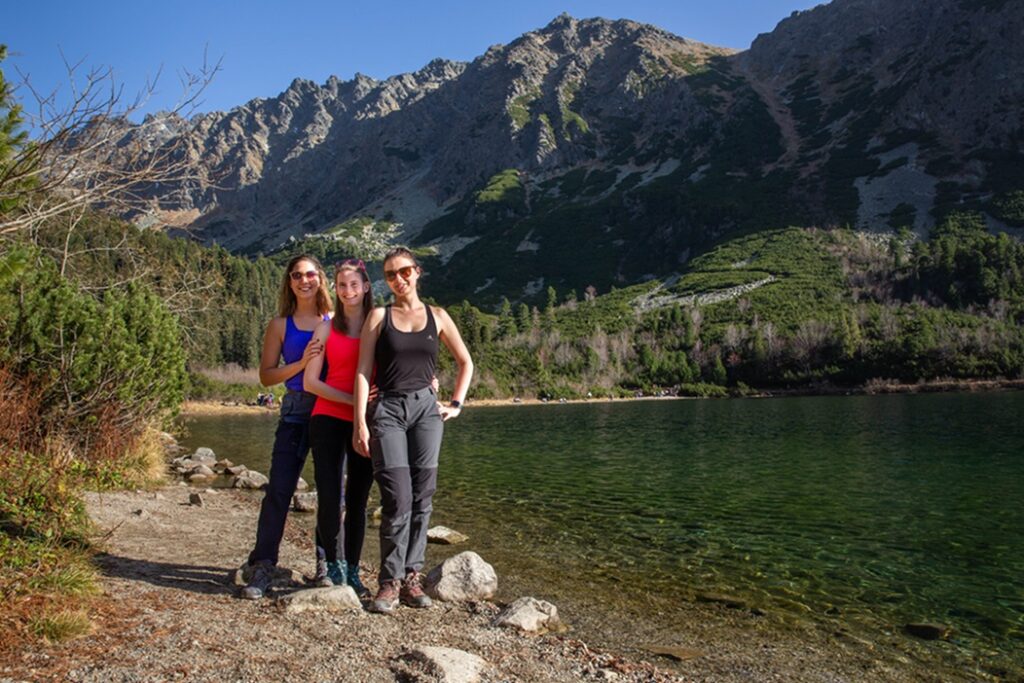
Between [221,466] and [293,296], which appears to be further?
[221,466]

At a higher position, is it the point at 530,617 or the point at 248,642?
the point at 248,642

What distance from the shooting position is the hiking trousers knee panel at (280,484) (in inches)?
217

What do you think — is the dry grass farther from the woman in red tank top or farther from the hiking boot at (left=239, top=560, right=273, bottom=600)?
the woman in red tank top

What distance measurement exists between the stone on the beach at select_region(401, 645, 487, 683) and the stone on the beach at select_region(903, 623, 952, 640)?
4.48 metres

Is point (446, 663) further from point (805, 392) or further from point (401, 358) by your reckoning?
point (805, 392)

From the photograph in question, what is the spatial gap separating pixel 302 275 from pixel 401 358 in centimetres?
130

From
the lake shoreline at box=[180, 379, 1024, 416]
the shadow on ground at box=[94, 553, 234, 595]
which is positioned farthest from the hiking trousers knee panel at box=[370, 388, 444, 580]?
the lake shoreline at box=[180, 379, 1024, 416]

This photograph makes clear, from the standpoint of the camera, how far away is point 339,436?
17.4ft

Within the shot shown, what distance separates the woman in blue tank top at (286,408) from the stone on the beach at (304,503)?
Result: 6.20 metres

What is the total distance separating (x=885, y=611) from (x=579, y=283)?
137747mm

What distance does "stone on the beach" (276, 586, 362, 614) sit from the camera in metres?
4.99

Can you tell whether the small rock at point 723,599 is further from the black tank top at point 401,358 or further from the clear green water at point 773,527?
the black tank top at point 401,358

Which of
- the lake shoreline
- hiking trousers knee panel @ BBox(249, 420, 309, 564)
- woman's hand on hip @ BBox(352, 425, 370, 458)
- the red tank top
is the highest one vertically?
the red tank top

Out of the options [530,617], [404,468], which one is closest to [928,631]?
[530,617]
